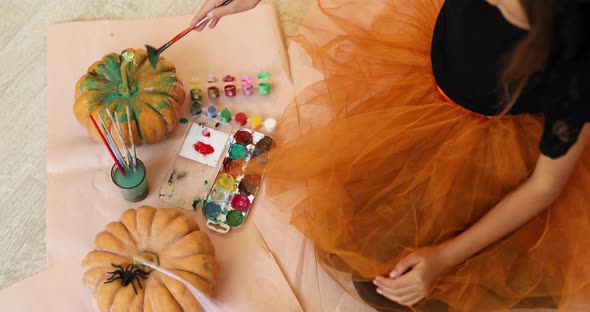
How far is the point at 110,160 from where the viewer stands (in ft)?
3.37

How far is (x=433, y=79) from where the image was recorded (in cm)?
83

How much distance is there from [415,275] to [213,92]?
584 mm

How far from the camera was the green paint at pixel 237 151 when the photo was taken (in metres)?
1.04

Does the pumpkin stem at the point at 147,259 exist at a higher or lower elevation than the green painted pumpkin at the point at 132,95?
lower

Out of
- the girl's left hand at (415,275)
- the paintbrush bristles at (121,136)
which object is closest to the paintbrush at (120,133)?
the paintbrush bristles at (121,136)

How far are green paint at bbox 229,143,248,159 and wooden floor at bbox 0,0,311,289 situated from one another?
0.33 m

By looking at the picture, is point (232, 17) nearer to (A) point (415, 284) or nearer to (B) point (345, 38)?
(B) point (345, 38)

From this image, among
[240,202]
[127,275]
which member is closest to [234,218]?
[240,202]

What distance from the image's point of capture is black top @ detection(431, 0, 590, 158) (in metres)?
0.56

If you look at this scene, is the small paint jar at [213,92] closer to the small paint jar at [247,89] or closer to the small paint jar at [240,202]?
the small paint jar at [247,89]

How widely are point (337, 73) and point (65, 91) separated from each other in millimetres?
610

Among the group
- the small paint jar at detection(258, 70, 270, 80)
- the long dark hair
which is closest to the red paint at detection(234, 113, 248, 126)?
the small paint jar at detection(258, 70, 270, 80)

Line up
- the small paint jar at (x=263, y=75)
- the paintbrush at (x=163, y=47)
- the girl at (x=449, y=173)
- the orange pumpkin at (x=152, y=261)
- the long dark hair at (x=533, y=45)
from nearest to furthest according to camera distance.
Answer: the long dark hair at (x=533, y=45) → the girl at (x=449, y=173) → the orange pumpkin at (x=152, y=261) → the paintbrush at (x=163, y=47) → the small paint jar at (x=263, y=75)

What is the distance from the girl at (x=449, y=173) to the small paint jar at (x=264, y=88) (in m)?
0.21
